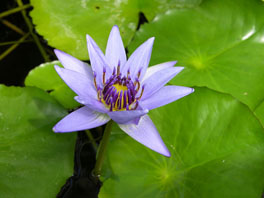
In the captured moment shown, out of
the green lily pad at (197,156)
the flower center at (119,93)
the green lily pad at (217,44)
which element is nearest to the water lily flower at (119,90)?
the flower center at (119,93)

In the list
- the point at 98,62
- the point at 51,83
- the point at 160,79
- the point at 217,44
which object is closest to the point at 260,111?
the point at 217,44

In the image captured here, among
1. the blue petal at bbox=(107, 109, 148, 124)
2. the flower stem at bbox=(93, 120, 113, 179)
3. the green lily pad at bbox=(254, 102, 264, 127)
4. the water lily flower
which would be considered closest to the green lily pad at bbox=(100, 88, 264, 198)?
the flower stem at bbox=(93, 120, 113, 179)

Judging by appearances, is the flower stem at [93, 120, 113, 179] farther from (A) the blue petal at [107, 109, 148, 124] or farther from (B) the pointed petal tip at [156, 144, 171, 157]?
(B) the pointed petal tip at [156, 144, 171, 157]

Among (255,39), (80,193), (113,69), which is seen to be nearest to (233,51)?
(255,39)

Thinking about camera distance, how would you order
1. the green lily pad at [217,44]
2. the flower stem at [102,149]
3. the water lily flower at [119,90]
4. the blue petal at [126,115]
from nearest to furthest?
the blue petal at [126,115], the water lily flower at [119,90], the flower stem at [102,149], the green lily pad at [217,44]

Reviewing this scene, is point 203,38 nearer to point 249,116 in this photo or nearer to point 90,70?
point 249,116

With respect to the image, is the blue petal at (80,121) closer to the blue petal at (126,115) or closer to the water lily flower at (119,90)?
the water lily flower at (119,90)

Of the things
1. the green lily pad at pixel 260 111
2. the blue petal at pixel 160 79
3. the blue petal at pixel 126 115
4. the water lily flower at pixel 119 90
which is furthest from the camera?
the green lily pad at pixel 260 111

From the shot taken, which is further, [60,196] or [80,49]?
[80,49]
